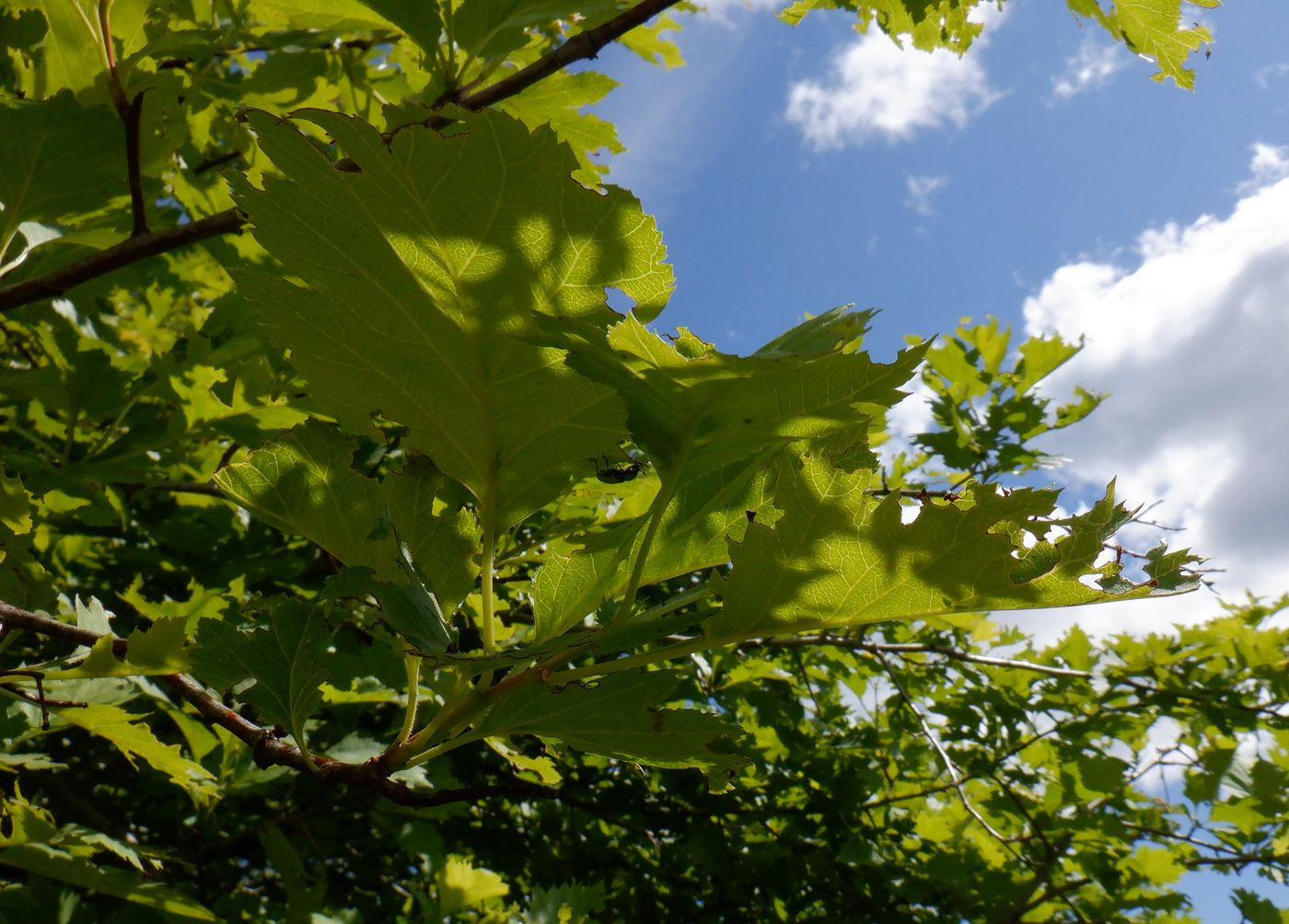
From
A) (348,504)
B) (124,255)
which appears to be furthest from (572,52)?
(348,504)

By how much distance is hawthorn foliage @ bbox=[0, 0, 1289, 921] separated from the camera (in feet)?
2.80

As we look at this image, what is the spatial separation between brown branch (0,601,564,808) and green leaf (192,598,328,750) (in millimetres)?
43

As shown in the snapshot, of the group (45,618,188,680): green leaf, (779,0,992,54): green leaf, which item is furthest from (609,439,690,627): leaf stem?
(779,0,992,54): green leaf

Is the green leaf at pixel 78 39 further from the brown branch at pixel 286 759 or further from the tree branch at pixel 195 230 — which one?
the brown branch at pixel 286 759

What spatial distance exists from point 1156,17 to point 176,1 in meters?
2.11

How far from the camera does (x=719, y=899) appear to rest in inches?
135

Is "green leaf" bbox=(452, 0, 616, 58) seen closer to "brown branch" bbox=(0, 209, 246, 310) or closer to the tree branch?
the tree branch

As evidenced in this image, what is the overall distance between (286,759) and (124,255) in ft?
3.06

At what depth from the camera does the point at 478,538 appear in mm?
1089

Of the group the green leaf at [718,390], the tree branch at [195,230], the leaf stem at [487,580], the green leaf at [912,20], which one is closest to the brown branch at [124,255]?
the tree branch at [195,230]

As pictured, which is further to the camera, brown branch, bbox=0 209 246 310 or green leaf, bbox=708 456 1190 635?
brown branch, bbox=0 209 246 310

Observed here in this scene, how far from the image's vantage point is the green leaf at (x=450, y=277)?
2.77ft

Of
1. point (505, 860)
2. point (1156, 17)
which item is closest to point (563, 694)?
point (1156, 17)

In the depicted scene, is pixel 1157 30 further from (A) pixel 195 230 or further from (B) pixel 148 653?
(B) pixel 148 653
